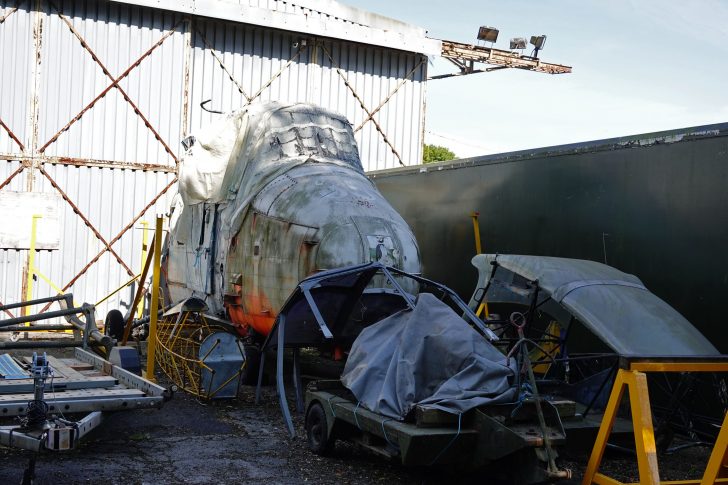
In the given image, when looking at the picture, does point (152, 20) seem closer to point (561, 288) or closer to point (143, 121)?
point (143, 121)

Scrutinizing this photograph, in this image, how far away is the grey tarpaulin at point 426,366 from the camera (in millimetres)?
6645

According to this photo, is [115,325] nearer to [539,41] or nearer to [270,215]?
[270,215]

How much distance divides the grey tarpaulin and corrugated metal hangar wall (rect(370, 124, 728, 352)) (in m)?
3.78

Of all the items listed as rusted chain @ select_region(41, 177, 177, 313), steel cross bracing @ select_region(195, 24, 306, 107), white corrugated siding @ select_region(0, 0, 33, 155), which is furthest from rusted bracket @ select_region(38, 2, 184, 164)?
steel cross bracing @ select_region(195, 24, 306, 107)

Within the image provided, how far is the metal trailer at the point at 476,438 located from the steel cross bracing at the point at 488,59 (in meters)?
18.2

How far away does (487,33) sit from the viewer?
2450 cm

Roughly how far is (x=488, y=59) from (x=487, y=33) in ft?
2.43

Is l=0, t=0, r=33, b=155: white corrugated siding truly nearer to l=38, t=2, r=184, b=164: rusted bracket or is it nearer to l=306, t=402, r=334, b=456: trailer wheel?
l=38, t=2, r=184, b=164: rusted bracket

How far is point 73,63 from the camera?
18.0m

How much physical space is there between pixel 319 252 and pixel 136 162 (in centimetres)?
1030

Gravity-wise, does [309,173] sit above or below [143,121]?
below

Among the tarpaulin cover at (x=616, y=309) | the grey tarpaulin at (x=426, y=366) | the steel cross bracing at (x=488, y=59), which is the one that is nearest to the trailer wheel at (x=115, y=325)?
the grey tarpaulin at (x=426, y=366)

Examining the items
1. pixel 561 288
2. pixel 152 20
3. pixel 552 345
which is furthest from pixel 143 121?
pixel 561 288

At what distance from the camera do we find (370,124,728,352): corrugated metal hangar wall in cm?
972
